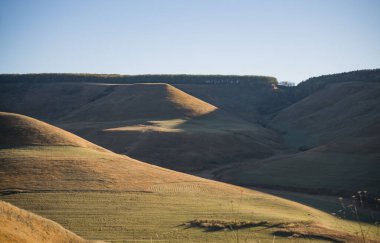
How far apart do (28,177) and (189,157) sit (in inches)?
1122

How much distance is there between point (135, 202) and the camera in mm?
31734

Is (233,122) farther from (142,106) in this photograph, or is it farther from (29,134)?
(29,134)

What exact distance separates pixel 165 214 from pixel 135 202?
3.32 meters

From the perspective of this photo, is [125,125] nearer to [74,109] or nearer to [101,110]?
[101,110]

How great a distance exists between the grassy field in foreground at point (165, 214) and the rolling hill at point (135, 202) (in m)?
0.05

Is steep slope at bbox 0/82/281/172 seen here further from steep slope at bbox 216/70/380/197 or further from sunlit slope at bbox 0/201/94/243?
sunlit slope at bbox 0/201/94/243

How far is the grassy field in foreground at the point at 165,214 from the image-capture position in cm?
2505

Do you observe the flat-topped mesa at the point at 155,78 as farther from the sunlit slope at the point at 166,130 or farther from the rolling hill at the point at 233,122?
the sunlit slope at the point at 166,130

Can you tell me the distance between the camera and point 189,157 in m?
61.2

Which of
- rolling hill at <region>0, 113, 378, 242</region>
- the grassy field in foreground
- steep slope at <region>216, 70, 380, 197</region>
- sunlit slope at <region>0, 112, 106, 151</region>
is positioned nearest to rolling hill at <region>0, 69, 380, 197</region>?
steep slope at <region>216, 70, 380, 197</region>

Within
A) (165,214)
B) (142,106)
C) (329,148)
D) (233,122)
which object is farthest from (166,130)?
(165,214)

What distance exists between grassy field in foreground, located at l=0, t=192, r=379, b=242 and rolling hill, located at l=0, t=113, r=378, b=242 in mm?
54

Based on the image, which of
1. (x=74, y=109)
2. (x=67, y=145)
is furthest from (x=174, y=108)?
(x=67, y=145)

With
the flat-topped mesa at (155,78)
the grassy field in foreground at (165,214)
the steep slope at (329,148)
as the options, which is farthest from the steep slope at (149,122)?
the grassy field in foreground at (165,214)
